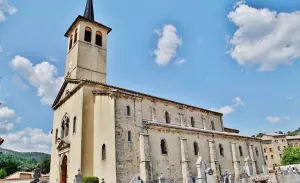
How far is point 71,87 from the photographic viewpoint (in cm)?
2514

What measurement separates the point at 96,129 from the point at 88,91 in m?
3.70

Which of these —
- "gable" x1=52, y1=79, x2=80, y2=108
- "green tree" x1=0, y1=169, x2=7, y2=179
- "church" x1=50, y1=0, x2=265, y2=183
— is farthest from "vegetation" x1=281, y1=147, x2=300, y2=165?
"green tree" x1=0, y1=169, x2=7, y2=179

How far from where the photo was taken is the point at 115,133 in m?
19.9

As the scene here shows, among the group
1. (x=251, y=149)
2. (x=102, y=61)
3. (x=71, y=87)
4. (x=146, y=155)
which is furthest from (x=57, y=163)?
(x=251, y=149)

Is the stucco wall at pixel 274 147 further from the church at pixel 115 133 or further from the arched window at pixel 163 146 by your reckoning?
the arched window at pixel 163 146

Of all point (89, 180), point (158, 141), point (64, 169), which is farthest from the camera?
point (64, 169)

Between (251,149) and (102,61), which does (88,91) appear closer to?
(102,61)

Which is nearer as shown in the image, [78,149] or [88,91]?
[78,149]

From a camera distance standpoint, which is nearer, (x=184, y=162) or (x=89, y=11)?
(x=184, y=162)

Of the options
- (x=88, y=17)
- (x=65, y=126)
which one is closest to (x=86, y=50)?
(x=88, y=17)

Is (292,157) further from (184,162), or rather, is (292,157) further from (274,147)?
(184,162)

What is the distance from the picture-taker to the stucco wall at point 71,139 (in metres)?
21.2

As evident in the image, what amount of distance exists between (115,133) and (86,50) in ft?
39.2

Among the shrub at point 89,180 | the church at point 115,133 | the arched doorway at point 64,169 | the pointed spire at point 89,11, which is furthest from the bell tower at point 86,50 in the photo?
the shrub at point 89,180
